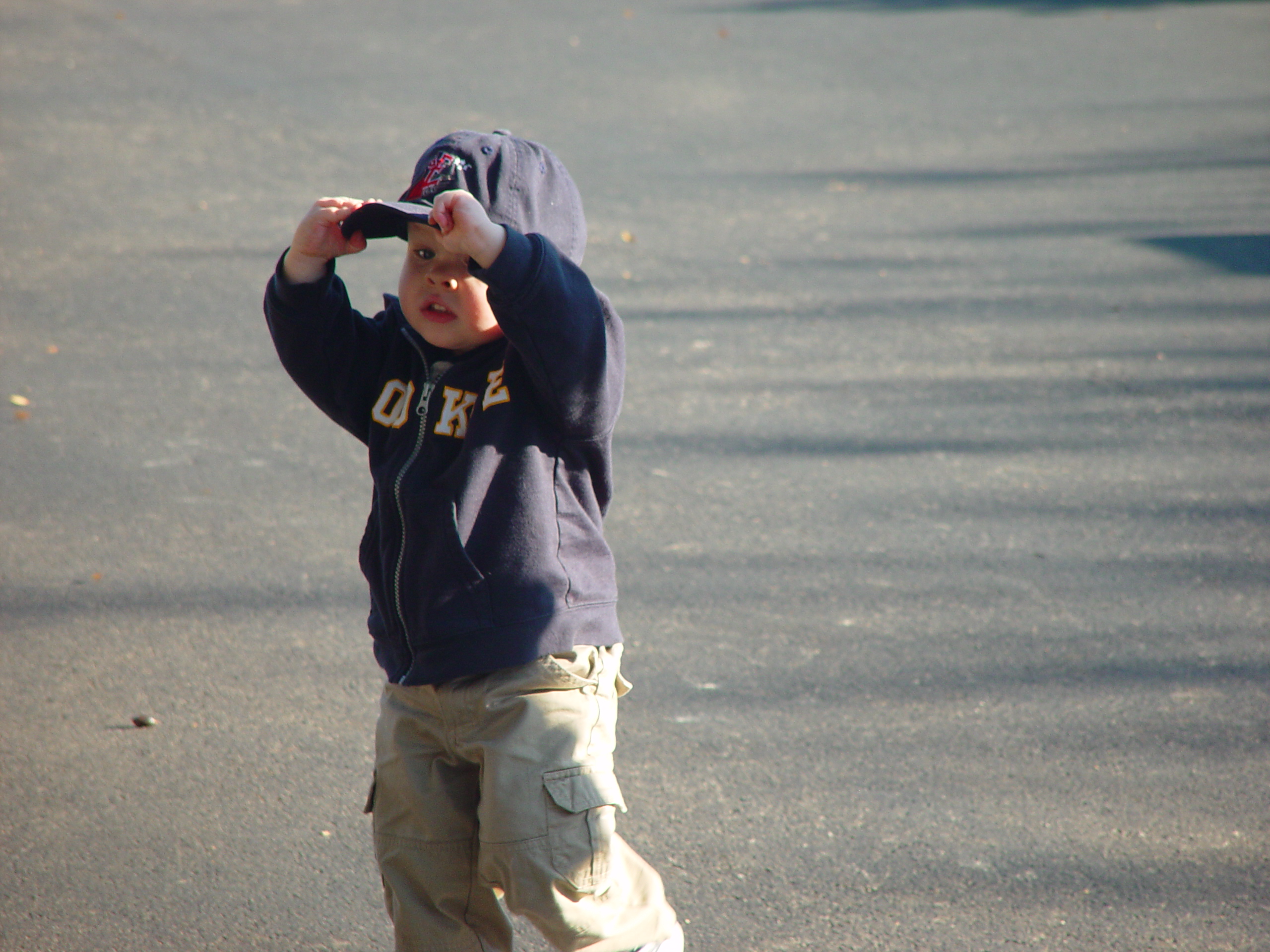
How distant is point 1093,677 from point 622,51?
9.28 metres

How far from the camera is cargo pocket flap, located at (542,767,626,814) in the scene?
1.98 metres

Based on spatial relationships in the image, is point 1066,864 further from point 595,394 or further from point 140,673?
point 140,673

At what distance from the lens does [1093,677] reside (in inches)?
133

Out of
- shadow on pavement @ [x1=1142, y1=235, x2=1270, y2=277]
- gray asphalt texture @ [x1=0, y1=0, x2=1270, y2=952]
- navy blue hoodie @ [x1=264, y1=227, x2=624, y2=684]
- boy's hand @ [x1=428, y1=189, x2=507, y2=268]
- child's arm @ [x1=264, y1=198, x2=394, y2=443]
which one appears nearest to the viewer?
boy's hand @ [x1=428, y1=189, x2=507, y2=268]

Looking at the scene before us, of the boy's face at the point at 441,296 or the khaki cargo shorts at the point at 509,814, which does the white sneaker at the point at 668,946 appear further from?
the boy's face at the point at 441,296

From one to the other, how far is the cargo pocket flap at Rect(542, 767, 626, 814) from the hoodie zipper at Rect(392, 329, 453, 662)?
30cm

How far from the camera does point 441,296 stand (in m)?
2.06

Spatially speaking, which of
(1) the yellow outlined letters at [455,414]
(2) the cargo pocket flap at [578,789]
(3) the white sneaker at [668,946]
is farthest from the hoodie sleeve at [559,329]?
(3) the white sneaker at [668,946]

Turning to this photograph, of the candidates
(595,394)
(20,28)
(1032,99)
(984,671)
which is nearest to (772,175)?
(1032,99)

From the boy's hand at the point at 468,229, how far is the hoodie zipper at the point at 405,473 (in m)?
0.29

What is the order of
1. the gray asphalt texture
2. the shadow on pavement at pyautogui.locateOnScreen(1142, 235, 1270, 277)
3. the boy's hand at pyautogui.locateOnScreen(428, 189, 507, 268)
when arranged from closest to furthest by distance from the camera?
the boy's hand at pyautogui.locateOnScreen(428, 189, 507, 268)
the gray asphalt texture
the shadow on pavement at pyautogui.locateOnScreen(1142, 235, 1270, 277)

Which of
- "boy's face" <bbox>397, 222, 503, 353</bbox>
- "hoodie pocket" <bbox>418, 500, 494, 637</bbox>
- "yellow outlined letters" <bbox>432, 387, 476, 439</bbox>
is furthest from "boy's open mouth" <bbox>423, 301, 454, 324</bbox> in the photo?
"hoodie pocket" <bbox>418, 500, 494, 637</bbox>

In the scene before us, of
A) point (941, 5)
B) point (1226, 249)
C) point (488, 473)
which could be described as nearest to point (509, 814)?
point (488, 473)

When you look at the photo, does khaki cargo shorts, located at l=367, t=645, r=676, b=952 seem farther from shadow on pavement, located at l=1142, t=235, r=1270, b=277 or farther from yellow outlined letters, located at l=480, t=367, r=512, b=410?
shadow on pavement, located at l=1142, t=235, r=1270, b=277
